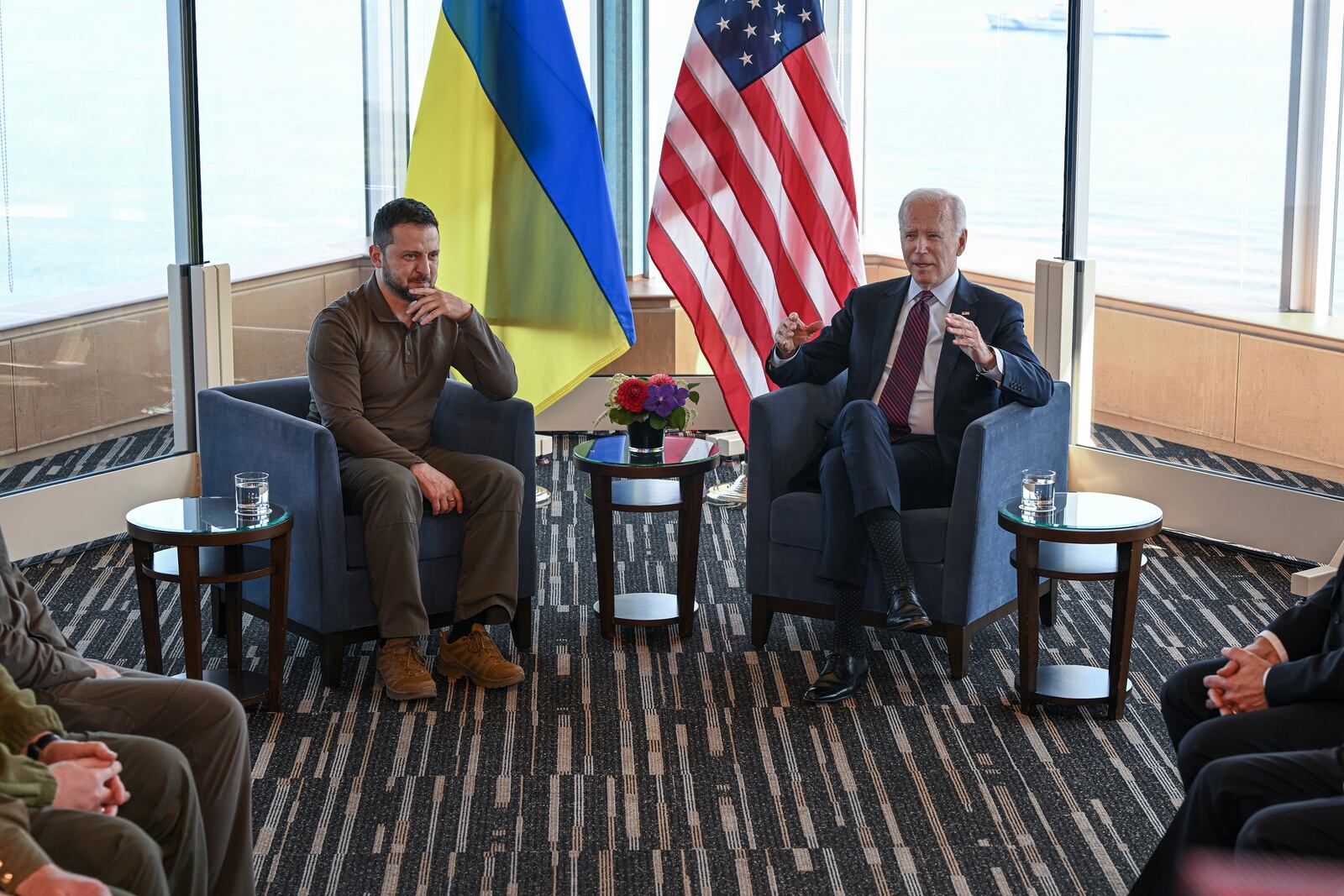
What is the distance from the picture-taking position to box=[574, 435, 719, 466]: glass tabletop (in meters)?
4.25

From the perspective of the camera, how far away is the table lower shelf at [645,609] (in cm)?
435

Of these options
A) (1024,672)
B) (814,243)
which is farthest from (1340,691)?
(814,243)

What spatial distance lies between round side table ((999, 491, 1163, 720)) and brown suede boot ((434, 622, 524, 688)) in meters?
1.39

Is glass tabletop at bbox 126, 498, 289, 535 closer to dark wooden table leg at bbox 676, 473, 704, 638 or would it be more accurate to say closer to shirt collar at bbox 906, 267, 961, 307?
dark wooden table leg at bbox 676, 473, 704, 638

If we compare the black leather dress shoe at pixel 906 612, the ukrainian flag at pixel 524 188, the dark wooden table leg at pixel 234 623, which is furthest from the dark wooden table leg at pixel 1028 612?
the ukrainian flag at pixel 524 188

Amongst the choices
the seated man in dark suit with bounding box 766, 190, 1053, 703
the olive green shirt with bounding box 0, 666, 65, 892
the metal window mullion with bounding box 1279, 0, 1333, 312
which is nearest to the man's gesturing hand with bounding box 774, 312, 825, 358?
the seated man in dark suit with bounding box 766, 190, 1053, 703

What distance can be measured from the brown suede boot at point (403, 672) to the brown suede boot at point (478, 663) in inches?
2.8

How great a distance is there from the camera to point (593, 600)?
4.70 meters

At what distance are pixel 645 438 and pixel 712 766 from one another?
120cm

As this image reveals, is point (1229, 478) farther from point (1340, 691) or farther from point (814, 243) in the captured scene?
point (1340, 691)

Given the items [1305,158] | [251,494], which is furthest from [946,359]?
[251,494]

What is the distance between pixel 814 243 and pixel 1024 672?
2.13 meters

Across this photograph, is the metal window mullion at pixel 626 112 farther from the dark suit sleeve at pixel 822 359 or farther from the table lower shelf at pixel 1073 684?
the table lower shelf at pixel 1073 684

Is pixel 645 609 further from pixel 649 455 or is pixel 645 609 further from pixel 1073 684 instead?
pixel 1073 684
